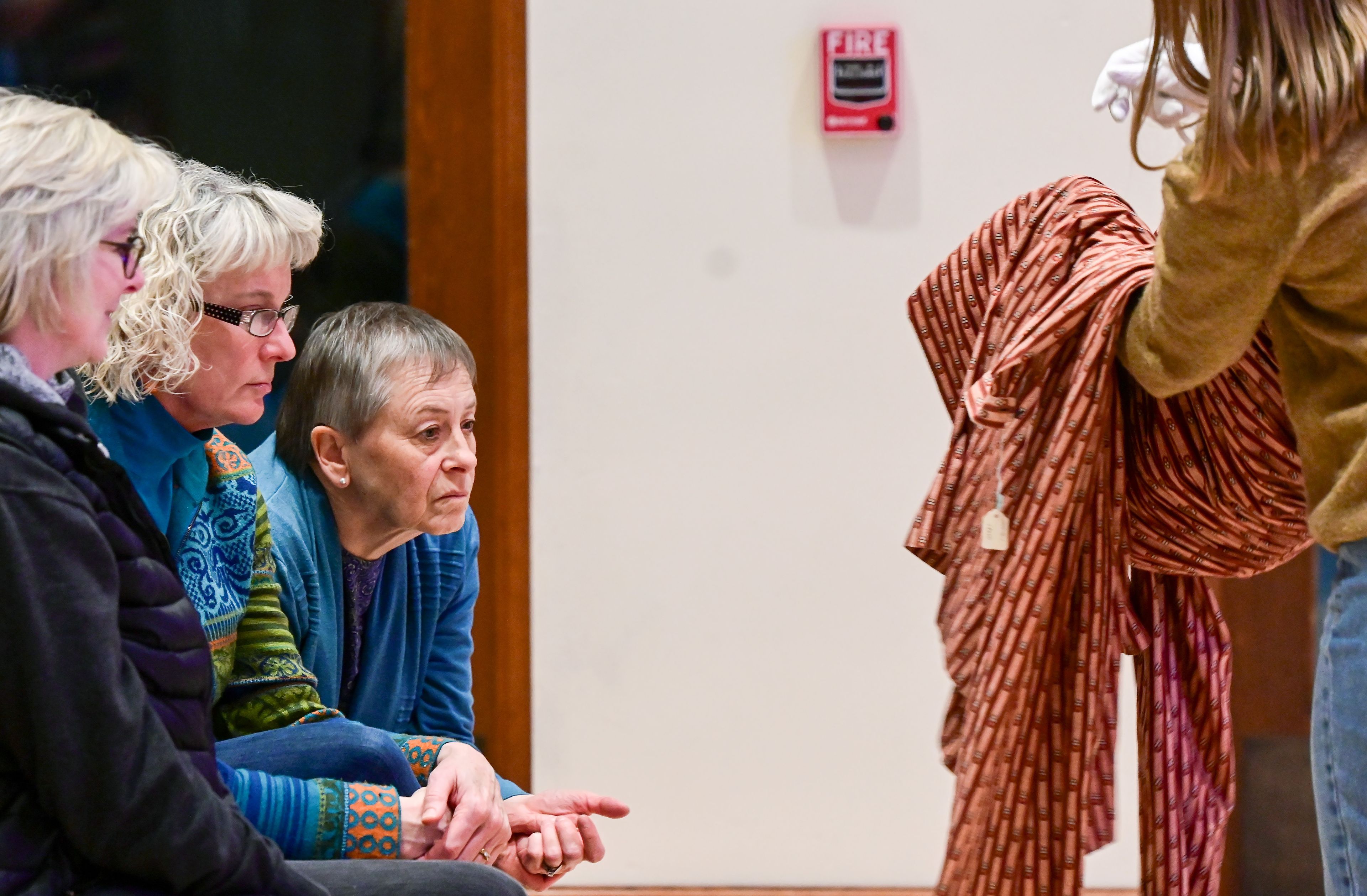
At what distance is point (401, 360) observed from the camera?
1.57 m

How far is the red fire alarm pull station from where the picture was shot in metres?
2.49

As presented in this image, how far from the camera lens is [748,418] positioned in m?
2.56

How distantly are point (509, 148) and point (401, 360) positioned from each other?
1.08 m

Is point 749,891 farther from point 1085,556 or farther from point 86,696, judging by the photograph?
point 86,696

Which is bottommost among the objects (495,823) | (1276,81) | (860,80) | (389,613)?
(495,823)

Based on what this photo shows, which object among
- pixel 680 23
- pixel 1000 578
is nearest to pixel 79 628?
pixel 1000 578

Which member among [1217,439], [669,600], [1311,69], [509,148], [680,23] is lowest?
[669,600]


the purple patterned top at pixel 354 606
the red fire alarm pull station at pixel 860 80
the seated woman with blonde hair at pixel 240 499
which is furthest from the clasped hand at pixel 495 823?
the red fire alarm pull station at pixel 860 80

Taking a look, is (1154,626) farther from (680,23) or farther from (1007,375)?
(680,23)

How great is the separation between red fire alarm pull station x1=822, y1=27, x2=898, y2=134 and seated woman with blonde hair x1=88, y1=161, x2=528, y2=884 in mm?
1292

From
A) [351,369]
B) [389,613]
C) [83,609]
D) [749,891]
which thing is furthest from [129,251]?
[749,891]

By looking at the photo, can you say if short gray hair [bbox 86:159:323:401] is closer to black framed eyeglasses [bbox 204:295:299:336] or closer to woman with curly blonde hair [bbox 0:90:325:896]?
black framed eyeglasses [bbox 204:295:299:336]

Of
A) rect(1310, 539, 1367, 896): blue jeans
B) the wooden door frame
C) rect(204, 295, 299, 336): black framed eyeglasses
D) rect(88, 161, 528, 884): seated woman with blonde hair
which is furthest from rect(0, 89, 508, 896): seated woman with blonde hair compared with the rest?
the wooden door frame

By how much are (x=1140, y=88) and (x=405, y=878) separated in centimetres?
102
